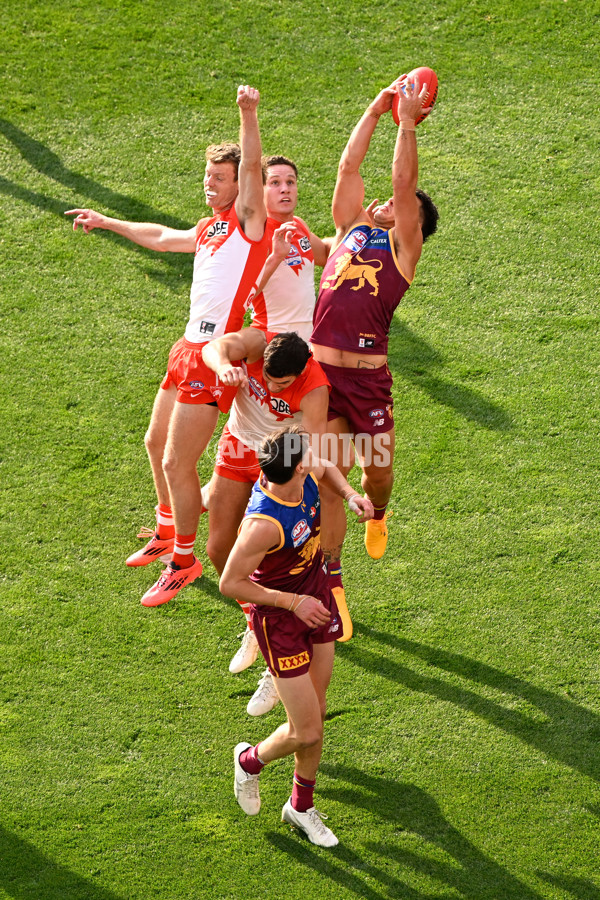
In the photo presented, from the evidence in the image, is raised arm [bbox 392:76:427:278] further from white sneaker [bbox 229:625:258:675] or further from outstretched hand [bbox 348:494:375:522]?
white sneaker [bbox 229:625:258:675]

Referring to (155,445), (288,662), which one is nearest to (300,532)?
(288,662)

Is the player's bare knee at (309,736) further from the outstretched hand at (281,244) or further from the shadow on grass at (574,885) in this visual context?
the outstretched hand at (281,244)

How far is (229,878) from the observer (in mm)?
5738

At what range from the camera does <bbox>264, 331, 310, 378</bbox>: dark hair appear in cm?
582

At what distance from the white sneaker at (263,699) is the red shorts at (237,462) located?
4.19ft

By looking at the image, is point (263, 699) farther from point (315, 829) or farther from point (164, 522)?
point (164, 522)

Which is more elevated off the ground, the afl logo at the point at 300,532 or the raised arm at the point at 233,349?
the raised arm at the point at 233,349

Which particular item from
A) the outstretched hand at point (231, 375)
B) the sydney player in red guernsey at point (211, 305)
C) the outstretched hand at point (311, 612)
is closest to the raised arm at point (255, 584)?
the outstretched hand at point (311, 612)

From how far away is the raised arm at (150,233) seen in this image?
23.1 feet

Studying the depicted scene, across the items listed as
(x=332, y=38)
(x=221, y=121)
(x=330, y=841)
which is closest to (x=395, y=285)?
(x=330, y=841)

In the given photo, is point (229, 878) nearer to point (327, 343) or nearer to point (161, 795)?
point (161, 795)

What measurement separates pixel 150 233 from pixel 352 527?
260 centimetres

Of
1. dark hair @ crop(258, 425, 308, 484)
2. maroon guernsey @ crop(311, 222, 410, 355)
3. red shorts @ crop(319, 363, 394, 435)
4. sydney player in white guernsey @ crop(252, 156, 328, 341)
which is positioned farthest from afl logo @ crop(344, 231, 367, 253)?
dark hair @ crop(258, 425, 308, 484)

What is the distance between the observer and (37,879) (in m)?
5.68
